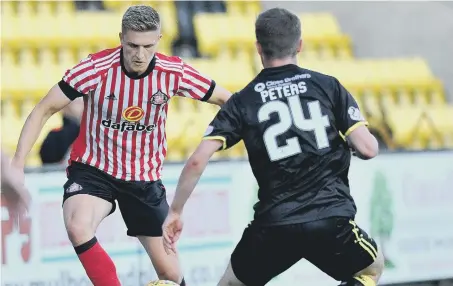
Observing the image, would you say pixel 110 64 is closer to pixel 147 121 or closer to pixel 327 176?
pixel 147 121

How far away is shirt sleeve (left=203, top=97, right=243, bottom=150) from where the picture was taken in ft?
14.1

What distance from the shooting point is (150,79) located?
5.24 m

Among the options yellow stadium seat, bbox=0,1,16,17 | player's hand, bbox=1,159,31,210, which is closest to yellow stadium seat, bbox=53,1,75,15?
yellow stadium seat, bbox=0,1,16,17

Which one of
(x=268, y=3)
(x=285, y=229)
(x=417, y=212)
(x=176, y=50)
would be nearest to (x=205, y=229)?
(x=417, y=212)

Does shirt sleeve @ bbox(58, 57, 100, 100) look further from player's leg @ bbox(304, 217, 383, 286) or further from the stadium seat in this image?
the stadium seat

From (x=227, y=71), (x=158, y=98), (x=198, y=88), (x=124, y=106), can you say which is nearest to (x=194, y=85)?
(x=198, y=88)

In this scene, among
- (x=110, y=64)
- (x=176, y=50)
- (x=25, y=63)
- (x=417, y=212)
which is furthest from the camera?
(x=176, y=50)

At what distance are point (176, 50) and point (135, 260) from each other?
4573 millimetres

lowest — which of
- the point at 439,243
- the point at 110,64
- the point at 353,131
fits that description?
the point at 439,243

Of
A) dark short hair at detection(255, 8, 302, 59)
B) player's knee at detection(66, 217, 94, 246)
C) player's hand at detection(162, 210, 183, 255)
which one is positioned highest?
dark short hair at detection(255, 8, 302, 59)

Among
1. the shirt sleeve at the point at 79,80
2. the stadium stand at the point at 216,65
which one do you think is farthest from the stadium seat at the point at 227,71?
the shirt sleeve at the point at 79,80

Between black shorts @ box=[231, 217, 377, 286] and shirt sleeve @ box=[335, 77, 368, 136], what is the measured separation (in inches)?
16.0

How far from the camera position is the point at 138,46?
197 inches

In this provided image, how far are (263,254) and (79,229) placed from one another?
3.86 feet
